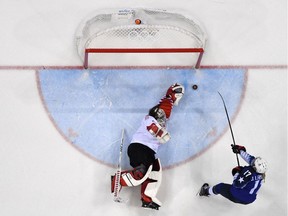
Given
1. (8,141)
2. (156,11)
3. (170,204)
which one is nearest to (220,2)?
(156,11)

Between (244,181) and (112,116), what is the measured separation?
4.83 ft

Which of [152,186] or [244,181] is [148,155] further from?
[244,181]

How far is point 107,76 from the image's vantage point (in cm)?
564

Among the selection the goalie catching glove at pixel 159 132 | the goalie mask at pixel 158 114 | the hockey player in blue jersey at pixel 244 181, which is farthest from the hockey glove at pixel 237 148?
the goalie mask at pixel 158 114

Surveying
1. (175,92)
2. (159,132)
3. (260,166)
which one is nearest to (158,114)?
(159,132)

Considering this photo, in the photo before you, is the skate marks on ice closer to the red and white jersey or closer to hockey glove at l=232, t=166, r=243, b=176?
the red and white jersey

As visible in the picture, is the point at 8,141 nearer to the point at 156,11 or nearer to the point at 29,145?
the point at 29,145

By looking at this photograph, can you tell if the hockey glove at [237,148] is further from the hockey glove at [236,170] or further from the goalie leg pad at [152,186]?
the goalie leg pad at [152,186]

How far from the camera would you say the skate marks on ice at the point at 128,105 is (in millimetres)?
5508

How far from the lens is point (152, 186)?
17.2 ft

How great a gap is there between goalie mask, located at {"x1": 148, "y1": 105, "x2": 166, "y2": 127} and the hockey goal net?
0.62 metres

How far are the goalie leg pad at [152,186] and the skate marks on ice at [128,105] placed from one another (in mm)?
235

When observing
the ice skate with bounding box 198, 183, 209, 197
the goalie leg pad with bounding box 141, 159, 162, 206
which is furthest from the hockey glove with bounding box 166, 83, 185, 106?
the ice skate with bounding box 198, 183, 209, 197

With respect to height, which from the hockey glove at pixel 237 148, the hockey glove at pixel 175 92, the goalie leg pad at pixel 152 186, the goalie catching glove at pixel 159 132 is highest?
the hockey glove at pixel 175 92
